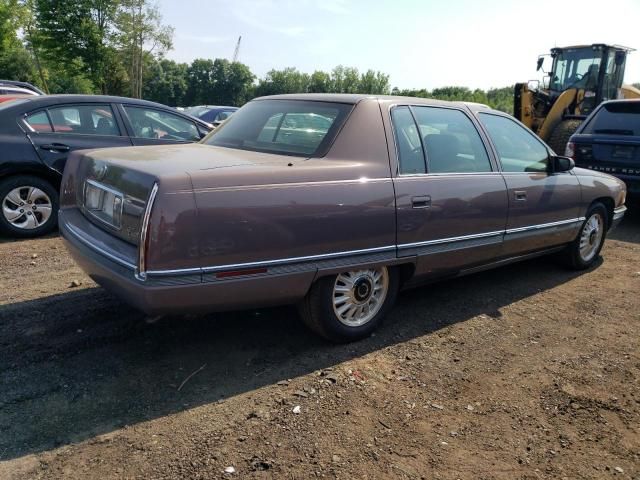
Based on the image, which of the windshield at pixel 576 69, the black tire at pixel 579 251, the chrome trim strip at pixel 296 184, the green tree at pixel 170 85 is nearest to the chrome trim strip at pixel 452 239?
the chrome trim strip at pixel 296 184

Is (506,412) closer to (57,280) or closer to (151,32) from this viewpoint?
(57,280)

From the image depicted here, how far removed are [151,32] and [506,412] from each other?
99.3 ft

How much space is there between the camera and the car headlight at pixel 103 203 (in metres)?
3.18

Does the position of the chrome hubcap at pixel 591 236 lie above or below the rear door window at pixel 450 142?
below

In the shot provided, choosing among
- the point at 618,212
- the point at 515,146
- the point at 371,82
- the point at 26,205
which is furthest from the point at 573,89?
the point at 371,82

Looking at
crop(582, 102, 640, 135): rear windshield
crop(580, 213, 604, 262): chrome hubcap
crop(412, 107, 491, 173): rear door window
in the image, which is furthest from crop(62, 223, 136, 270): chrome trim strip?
crop(582, 102, 640, 135): rear windshield

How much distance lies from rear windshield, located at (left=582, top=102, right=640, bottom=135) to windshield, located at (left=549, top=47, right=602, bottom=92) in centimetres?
518

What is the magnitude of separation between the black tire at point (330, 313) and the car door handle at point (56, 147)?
4.14 meters

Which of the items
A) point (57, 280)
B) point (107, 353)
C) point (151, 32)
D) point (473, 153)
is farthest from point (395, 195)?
point (151, 32)

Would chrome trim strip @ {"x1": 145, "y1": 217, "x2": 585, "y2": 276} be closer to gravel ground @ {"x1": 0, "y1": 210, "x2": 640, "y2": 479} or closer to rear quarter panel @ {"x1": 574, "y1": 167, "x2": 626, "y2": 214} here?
gravel ground @ {"x1": 0, "y1": 210, "x2": 640, "y2": 479}

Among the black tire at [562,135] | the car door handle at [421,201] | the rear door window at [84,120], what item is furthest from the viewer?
the black tire at [562,135]

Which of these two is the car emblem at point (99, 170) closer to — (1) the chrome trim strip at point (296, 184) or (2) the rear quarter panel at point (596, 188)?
(1) the chrome trim strip at point (296, 184)

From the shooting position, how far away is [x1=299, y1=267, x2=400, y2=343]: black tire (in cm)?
344

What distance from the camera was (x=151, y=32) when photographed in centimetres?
2889
